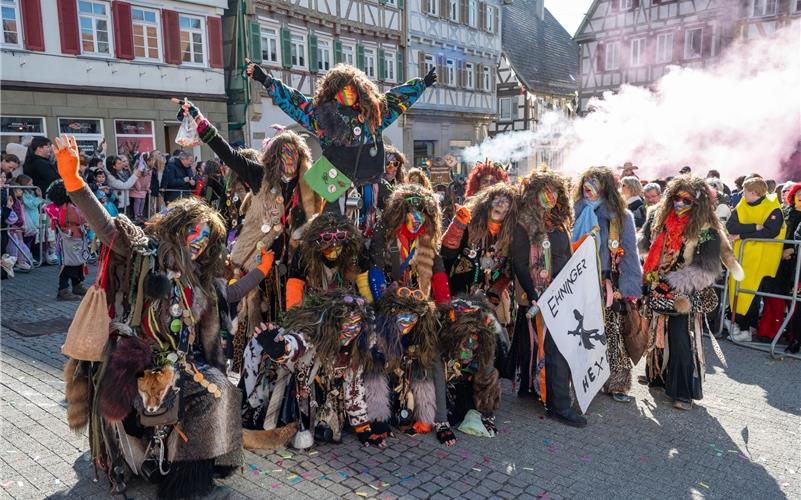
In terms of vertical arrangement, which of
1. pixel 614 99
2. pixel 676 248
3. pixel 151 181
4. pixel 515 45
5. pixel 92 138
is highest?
pixel 515 45

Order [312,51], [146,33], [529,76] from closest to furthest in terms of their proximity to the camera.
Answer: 1. [146,33]
2. [312,51]
3. [529,76]

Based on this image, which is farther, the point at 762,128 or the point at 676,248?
the point at 762,128

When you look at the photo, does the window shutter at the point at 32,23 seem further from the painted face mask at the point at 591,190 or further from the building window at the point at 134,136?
the painted face mask at the point at 591,190

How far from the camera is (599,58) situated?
3039 cm

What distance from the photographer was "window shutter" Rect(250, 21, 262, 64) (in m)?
18.9

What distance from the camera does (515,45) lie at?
35.5 meters

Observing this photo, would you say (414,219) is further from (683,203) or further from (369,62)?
(369,62)

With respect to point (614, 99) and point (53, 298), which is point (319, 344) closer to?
point (53, 298)

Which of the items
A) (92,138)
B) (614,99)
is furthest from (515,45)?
(92,138)

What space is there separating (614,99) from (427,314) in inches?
1016

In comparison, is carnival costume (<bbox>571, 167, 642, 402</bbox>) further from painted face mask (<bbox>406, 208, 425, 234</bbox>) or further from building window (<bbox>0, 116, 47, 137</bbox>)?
building window (<bbox>0, 116, 47, 137</bbox>)

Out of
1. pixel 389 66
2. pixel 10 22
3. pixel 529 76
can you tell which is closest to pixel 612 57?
pixel 529 76

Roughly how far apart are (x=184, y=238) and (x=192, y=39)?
16.5 meters

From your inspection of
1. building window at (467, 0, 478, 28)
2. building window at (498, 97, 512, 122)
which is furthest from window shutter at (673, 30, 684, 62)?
building window at (498, 97, 512, 122)
